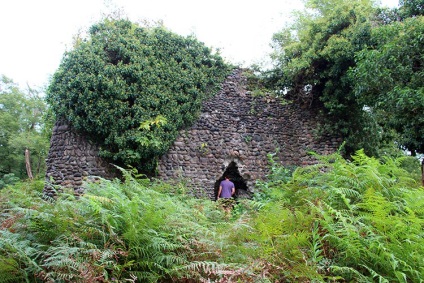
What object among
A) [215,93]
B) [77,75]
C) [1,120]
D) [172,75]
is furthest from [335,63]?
[1,120]

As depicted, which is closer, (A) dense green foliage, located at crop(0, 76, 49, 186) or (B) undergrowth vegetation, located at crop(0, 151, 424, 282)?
(B) undergrowth vegetation, located at crop(0, 151, 424, 282)

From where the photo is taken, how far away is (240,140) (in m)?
10.6

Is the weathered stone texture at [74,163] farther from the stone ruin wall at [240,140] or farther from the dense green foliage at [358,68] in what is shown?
the dense green foliage at [358,68]

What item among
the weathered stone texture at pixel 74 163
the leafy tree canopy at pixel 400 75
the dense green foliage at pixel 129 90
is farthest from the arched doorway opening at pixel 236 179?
the leafy tree canopy at pixel 400 75

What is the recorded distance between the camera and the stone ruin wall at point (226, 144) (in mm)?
8695

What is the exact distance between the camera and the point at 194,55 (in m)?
10.3

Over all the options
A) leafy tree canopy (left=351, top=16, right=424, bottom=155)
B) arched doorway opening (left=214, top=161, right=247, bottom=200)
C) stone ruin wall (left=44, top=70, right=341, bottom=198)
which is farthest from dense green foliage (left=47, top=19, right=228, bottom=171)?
leafy tree canopy (left=351, top=16, right=424, bottom=155)

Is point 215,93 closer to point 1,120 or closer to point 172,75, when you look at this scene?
point 172,75

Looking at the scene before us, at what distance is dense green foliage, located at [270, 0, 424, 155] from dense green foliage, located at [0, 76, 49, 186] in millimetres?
17721

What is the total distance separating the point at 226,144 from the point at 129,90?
3494 millimetres

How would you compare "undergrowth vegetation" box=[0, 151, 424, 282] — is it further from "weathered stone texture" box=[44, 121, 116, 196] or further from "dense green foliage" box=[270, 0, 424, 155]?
"dense green foliage" box=[270, 0, 424, 155]

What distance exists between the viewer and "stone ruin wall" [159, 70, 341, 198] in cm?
979

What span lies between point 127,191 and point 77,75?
5.74 m

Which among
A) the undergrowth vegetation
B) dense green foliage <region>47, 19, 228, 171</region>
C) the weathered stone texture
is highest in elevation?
dense green foliage <region>47, 19, 228, 171</region>
